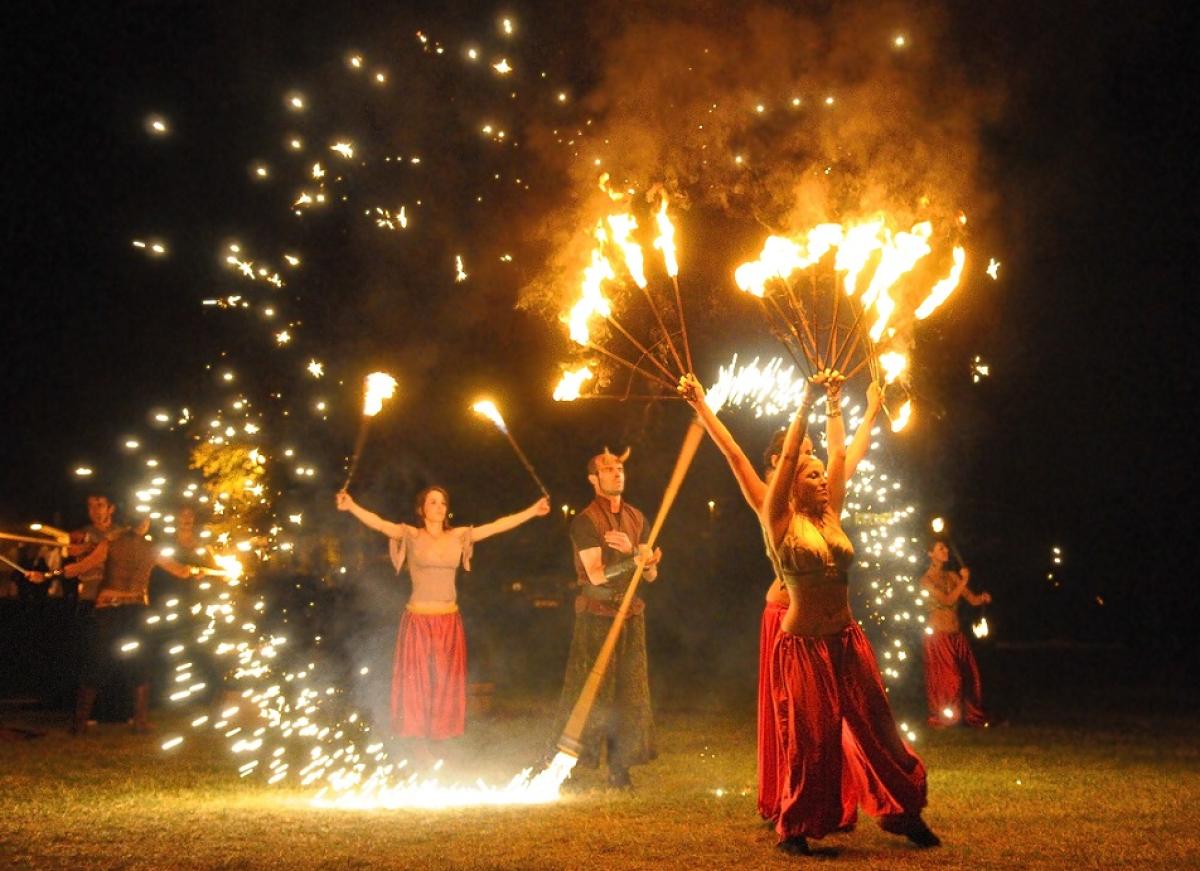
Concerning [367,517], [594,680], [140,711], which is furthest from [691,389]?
[140,711]

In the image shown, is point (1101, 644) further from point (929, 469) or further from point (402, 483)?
point (402, 483)

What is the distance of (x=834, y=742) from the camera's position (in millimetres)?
5168

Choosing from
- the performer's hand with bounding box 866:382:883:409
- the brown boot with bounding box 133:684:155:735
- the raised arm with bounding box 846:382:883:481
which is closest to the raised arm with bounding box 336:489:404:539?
the raised arm with bounding box 846:382:883:481

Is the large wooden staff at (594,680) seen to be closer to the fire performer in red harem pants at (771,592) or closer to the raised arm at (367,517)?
the fire performer in red harem pants at (771,592)

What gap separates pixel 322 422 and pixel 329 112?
2.45 meters

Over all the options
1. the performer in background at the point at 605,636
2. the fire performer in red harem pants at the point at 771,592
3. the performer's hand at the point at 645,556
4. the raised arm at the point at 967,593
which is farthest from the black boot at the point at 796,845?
the raised arm at the point at 967,593

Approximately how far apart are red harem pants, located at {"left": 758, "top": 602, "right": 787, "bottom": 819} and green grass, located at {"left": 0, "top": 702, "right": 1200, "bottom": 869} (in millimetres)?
162

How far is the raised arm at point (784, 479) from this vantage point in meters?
5.14

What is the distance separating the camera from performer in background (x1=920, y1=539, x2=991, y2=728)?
10312 mm

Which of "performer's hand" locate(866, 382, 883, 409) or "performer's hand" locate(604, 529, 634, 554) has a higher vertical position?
"performer's hand" locate(866, 382, 883, 409)

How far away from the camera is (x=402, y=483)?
31.7 ft

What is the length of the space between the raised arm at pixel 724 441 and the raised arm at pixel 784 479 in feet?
0.33

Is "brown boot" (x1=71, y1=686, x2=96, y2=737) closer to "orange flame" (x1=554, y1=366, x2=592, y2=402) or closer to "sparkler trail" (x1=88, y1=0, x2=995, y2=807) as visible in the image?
"sparkler trail" (x1=88, y1=0, x2=995, y2=807)

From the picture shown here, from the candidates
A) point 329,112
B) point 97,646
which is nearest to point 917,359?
point 329,112
